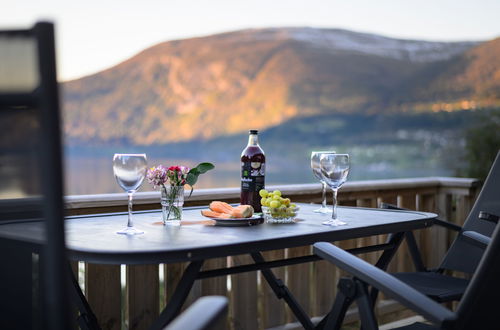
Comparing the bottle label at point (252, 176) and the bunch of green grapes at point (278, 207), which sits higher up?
the bottle label at point (252, 176)

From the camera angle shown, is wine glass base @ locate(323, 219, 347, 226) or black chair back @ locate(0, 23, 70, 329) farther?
Result: wine glass base @ locate(323, 219, 347, 226)

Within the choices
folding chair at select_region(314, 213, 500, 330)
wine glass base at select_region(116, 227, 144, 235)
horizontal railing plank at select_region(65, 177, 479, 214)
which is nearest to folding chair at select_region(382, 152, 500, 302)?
horizontal railing plank at select_region(65, 177, 479, 214)

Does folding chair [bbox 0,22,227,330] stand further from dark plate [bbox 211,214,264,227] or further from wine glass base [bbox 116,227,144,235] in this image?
dark plate [bbox 211,214,264,227]

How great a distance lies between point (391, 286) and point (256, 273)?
70.3 inches

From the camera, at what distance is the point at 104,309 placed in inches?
114

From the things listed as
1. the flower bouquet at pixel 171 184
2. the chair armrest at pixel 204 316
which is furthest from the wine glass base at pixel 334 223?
the chair armrest at pixel 204 316

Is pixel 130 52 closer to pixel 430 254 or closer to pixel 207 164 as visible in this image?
pixel 430 254

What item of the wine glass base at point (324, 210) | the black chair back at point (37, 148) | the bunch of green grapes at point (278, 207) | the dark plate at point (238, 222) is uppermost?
the black chair back at point (37, 148)

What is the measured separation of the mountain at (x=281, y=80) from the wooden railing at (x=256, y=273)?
11421 mm

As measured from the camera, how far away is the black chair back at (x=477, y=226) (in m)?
3.11

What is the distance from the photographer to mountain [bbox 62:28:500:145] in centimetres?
1580

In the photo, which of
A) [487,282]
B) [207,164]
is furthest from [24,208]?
[207,164]

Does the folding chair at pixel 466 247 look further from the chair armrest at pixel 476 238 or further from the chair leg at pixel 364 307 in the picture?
the chair leg at pixel 364 307

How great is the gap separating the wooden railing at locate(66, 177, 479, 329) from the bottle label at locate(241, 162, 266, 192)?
1.93ft
